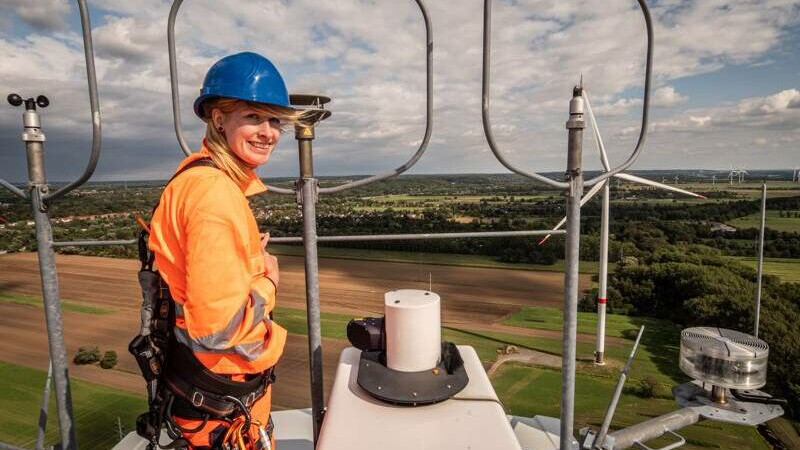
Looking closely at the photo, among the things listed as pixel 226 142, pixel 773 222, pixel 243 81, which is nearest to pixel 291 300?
pixel 226 142

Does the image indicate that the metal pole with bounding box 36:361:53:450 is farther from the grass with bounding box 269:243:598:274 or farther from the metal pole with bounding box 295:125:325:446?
the grass with bounding box 269:243:598:274

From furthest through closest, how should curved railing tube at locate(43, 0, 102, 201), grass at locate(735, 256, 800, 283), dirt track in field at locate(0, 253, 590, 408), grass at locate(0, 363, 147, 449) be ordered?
grass at locate(735, 256, 800, 283) < dirt track in field at locate(0, 253, 590, 408) < grass at locate(0, 363, 147, 449) < curved railing tube at locate(43, 0, 102, 201)

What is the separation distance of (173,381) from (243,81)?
5.91ft

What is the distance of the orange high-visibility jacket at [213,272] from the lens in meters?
2.02

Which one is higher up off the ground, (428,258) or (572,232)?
(572,232)

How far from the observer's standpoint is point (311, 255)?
332cm

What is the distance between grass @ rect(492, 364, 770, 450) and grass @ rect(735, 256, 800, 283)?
113 feet

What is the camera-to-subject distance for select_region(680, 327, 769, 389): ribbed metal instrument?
157 inches

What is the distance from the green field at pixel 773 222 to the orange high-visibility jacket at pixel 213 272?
106879 mm

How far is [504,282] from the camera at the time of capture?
74.4 meters

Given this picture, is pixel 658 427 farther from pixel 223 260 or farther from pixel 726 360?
pixel 223 260

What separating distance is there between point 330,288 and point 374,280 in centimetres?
671

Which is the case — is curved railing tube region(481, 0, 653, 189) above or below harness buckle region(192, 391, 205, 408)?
above

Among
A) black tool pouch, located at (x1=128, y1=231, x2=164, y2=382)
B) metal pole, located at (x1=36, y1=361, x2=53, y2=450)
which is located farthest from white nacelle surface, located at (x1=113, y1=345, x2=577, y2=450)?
metal pole, located at (x1=36, y1=361, x2=53, y2=450)
